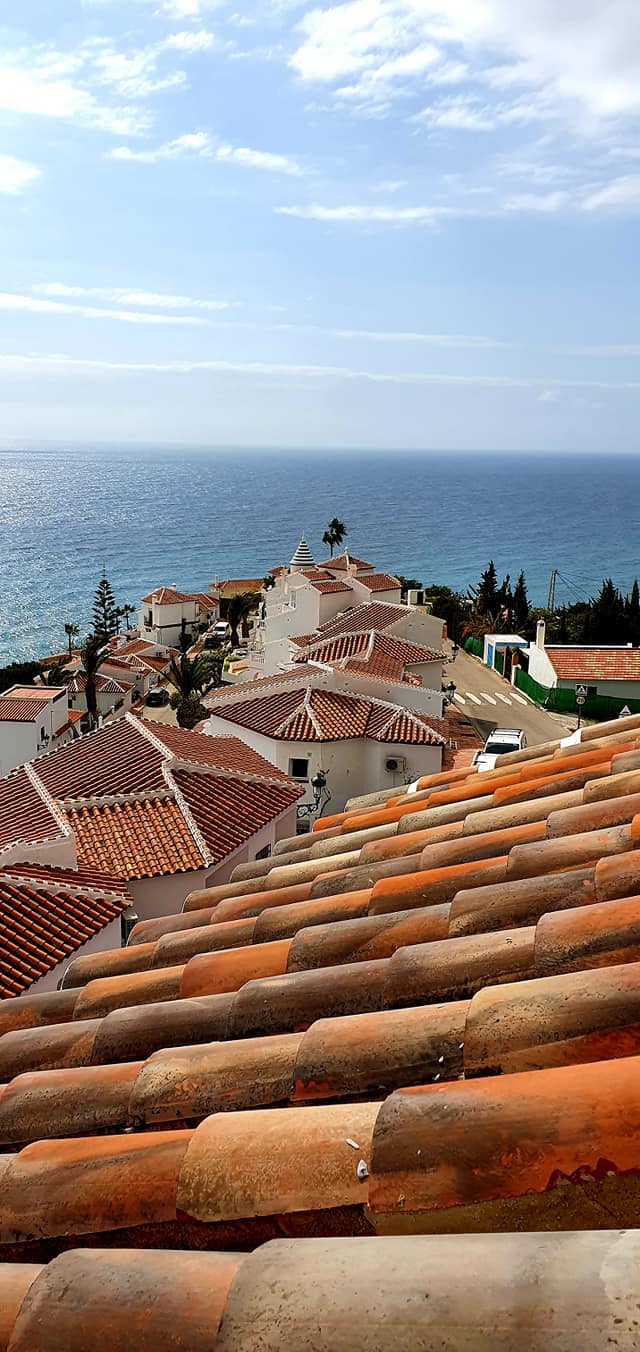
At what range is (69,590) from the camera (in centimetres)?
12669

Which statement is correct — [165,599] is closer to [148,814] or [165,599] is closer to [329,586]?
[329,586]

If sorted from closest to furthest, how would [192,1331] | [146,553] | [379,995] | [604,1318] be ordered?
[604,1318] < [192,1331] < [379,995] < [146,553]

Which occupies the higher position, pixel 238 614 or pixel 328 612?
pixel 328 612

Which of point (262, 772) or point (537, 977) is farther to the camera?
point (262, 772)

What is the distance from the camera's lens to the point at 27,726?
44.2m

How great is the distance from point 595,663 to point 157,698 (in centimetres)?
2782

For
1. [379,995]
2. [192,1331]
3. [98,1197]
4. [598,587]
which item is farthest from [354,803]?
[598,587]

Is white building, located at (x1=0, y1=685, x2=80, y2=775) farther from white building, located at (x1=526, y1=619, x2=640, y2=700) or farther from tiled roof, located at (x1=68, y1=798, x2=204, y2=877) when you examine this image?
tiled roof, located at (x1=68, y1=798, x2=204, y2=877)

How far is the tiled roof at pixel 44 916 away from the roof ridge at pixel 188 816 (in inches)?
70.8

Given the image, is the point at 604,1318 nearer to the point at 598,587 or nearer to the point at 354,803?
the point at 354,803

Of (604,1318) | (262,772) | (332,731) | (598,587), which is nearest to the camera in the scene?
(604,1318)

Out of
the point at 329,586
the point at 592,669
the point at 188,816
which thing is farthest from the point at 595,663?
the point at 188,816

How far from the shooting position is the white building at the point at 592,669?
39.7 metres

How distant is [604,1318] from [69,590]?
130389 millimetres
